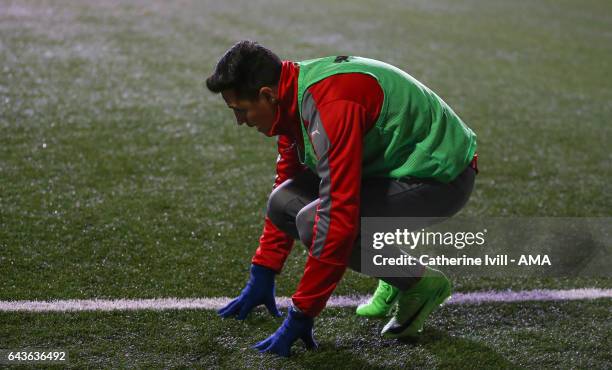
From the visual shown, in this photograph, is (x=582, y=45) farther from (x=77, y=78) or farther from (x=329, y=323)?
(x=329, y=323)

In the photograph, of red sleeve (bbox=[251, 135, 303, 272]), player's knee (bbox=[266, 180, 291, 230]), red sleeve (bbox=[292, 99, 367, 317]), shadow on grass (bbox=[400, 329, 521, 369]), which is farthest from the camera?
red sleeve (bbox=[251, 135, 303, 272])

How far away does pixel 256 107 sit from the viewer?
2541 millimetres

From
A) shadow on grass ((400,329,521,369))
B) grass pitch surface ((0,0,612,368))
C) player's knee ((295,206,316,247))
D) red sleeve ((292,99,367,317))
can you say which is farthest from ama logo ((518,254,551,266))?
red sleeve ((292,99,367,317))

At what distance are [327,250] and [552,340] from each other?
1.11 metres

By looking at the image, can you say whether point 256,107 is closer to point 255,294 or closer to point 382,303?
point 255,294

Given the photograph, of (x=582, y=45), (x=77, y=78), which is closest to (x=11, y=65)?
(x=77, y=78)

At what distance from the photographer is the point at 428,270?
9.50ft

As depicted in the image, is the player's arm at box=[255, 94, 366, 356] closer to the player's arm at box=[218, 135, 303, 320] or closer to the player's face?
the player's face

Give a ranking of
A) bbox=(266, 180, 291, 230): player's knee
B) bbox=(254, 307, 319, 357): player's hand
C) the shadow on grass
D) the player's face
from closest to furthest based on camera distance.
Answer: the player's face
bbox=(254, 307, 319, 357): player's hand
the shadow on grass
bbox=(266, 180, 291, 230): player's knee

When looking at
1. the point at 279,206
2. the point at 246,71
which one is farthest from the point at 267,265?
the point at 246,71

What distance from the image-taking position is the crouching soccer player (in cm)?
244

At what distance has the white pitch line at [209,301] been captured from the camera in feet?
10.1

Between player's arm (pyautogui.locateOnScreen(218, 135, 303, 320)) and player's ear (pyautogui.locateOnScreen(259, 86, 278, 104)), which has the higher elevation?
player's ear (pyautogui.locateOnScreen(259, 86, 278, 104))

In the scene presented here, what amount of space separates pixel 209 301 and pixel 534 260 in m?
1.59
